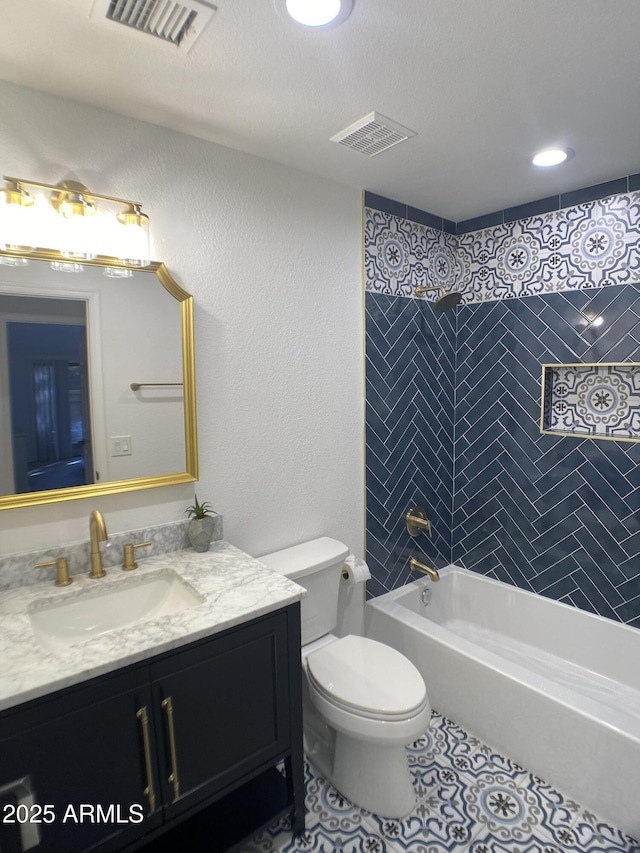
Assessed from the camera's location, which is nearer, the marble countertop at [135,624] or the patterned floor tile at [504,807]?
the marble countertop at [135,624]

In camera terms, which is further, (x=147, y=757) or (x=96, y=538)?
(x=96, y=538)

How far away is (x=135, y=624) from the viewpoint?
1459 millimetres

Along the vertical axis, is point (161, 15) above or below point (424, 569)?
above

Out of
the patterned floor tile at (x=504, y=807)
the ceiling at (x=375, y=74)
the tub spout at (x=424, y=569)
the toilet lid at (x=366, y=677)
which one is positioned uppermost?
the ceiling at (x=375, y=74)

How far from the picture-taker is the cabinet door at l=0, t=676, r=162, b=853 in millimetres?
1103

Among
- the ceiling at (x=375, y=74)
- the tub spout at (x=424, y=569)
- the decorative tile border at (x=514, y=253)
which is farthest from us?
the tub spout at (x=424, y=569)

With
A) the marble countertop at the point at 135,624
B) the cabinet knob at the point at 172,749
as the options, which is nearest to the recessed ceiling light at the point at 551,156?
the marble countertop at the point at 135,624

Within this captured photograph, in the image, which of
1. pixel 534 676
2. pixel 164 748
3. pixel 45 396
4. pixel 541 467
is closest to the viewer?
pixel 164 748

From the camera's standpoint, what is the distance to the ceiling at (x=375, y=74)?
1239 millimetres

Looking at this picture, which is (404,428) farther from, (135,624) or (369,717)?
(135,624)

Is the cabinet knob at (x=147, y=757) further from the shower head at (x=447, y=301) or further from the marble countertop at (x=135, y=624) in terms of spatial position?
the shower head at (x=447, y=301)

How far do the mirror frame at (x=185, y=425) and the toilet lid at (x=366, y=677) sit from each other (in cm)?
90

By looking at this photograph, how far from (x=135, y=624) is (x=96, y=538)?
1.07 ft

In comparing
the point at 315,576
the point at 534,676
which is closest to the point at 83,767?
the point at 315,576
